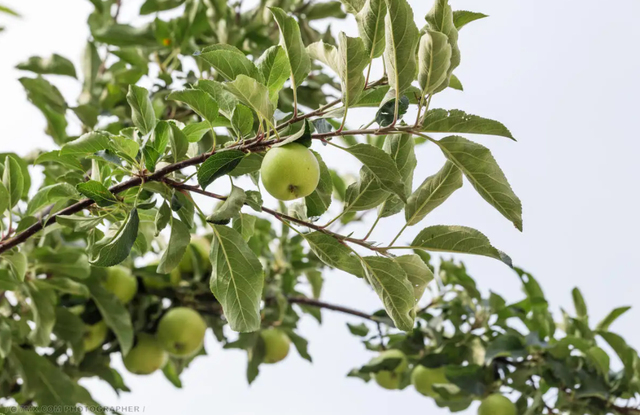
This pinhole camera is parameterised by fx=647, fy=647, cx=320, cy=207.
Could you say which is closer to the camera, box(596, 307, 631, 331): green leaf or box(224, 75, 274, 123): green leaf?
box(224, 75, 274, 123): green leaf

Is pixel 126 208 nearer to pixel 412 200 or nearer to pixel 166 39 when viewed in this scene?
pixel 412 200

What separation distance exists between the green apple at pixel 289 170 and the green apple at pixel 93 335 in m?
1.30

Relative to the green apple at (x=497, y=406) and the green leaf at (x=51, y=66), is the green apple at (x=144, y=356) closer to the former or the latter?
the green leaf at (x=51, y=66)

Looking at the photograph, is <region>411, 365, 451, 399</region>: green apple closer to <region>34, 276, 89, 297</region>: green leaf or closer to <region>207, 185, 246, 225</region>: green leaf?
<region>34, 276, 89, 297</region>: green leaf

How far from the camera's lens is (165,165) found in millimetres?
884

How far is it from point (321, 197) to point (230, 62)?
233 mm

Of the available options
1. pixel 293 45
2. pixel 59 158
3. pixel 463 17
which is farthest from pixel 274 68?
pixel 59 158

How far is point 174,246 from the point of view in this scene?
34.3 inches

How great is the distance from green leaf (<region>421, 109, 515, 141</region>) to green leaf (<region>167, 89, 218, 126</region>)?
28 cm

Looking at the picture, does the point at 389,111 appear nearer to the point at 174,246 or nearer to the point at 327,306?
the point at 174,246

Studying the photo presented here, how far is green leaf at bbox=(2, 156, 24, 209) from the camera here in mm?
1080

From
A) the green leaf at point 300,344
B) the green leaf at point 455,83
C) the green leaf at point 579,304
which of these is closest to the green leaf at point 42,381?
the green leaf at point 300,344

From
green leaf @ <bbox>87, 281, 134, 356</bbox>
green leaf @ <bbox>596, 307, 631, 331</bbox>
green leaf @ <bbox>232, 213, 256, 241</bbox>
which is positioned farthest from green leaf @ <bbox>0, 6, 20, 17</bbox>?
green leaf @ <bbox>596, 307, 631, 331</bbox>

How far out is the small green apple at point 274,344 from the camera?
2.07 metres
